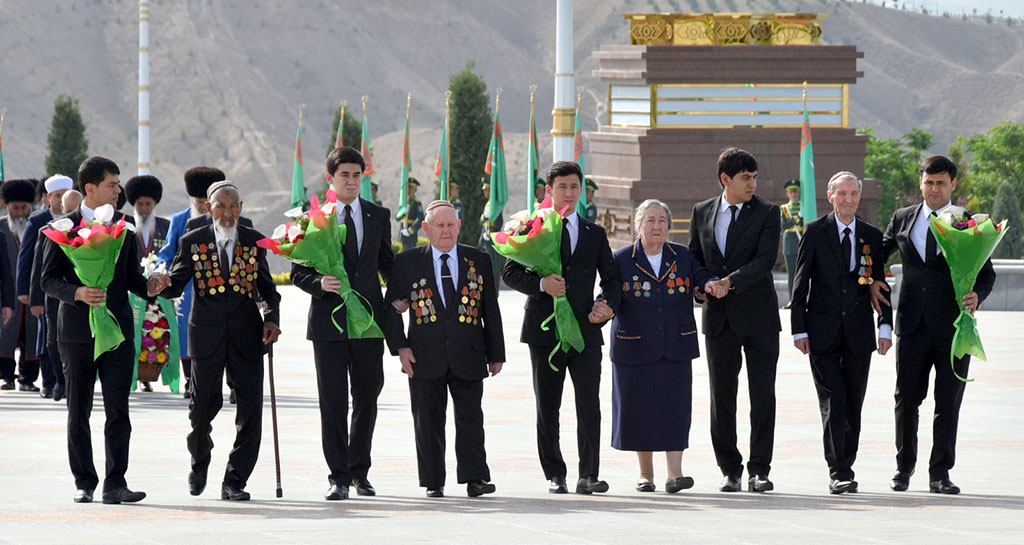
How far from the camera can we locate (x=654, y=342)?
9.14m

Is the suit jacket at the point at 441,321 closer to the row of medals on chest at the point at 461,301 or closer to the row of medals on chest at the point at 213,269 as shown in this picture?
the row of medals on chest at the point at 461,301

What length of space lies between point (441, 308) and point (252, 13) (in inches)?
3526

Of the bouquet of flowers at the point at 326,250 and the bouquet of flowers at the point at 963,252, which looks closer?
the bouquet of flowers at the point at 326,250

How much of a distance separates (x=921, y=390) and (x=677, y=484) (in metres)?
1.46

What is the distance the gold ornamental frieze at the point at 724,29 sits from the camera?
29.2 metres

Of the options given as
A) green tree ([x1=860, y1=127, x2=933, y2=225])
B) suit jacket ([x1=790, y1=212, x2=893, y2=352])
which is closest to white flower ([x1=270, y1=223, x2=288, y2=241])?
suit jacket ([x1=790, y1=212, x2=893, y2=352])

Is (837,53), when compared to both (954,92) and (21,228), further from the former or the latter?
(954,92)

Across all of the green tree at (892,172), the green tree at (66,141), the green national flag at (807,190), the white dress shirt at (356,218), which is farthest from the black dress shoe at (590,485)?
the green tree at (892,172)

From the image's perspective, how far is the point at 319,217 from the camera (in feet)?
28.4

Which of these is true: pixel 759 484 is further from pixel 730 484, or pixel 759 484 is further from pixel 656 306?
pixel 656 306

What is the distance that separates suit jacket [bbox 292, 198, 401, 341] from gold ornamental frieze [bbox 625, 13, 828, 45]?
2036 centimetres

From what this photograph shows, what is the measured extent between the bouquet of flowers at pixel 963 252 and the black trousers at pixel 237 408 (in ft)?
11.9

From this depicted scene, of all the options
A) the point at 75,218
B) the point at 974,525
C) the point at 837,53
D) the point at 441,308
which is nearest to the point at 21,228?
the point at 75,218

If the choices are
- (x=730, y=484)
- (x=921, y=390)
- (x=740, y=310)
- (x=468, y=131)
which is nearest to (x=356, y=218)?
(x=740, y=310)
